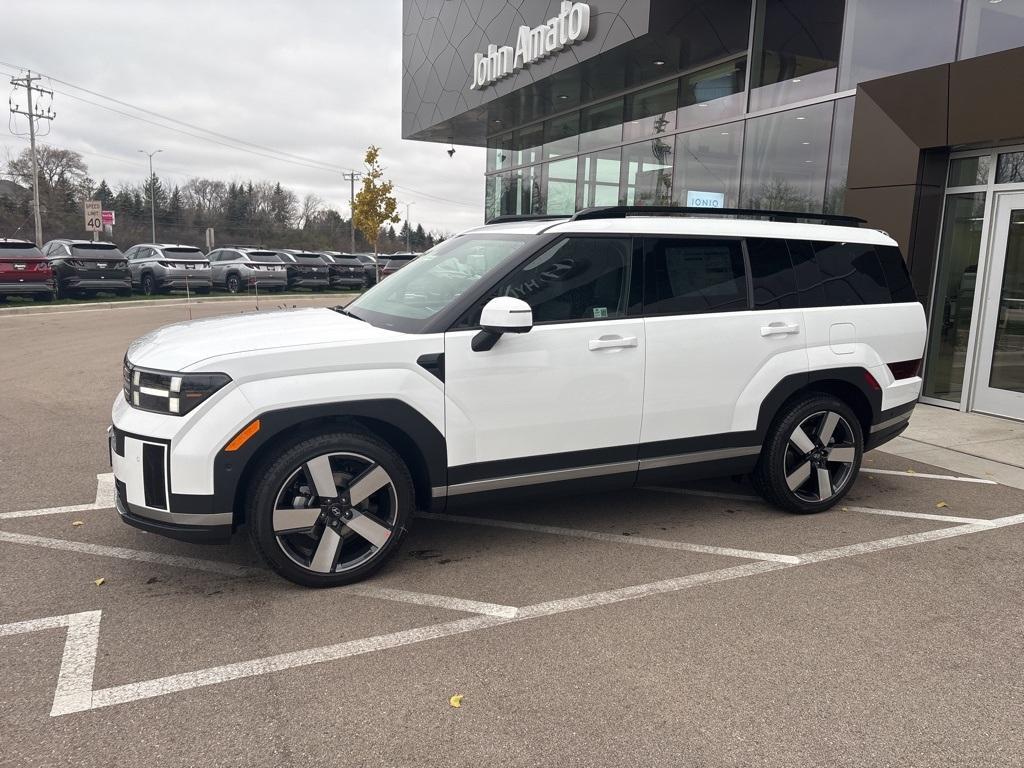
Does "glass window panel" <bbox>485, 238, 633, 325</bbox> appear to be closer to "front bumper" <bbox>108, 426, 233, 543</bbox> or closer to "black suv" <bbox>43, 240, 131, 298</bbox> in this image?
"front bumper" <bbox>108, 426, 233, 543</bbox>

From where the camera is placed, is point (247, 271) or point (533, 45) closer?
point (533, 45)

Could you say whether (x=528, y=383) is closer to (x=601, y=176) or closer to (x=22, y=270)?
(x=601, y=176)

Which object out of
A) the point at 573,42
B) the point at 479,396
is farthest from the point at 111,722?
the point at 573,42

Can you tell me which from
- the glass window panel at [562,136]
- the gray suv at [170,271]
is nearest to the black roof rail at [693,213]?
the glass window panel at [562,136]

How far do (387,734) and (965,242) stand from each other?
8.51m

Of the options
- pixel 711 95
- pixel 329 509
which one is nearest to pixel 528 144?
pixel 711 95

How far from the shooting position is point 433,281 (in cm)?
458

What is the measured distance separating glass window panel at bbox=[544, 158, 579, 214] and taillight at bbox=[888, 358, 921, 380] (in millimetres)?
11396

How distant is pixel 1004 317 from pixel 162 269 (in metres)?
23.4

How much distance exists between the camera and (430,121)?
65.3 ft

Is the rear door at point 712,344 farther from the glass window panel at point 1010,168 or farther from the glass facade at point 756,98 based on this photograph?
the glass facade at point 756,98

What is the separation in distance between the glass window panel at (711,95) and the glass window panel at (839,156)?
217 centimetres

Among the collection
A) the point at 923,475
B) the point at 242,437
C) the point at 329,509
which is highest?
the point at 242,437

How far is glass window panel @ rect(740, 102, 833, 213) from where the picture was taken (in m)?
10.0
